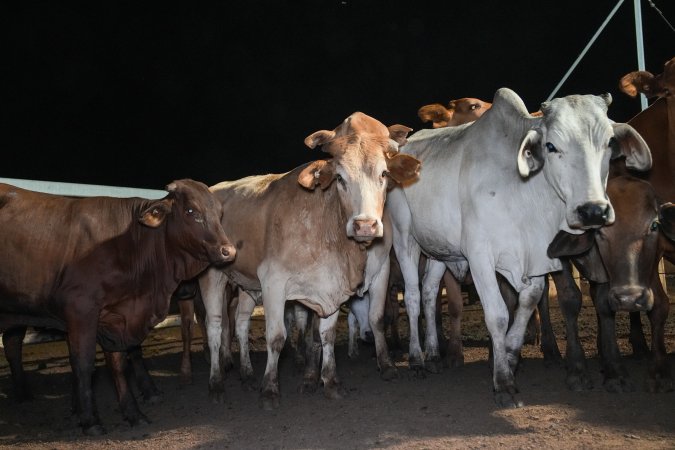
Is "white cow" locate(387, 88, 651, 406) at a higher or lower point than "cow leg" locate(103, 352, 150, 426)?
higher

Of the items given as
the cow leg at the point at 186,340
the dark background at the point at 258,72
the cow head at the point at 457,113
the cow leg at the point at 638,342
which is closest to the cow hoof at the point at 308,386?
the cow leg at the point at 186,340

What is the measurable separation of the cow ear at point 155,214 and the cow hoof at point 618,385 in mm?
3497

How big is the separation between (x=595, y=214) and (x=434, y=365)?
2.40 meters

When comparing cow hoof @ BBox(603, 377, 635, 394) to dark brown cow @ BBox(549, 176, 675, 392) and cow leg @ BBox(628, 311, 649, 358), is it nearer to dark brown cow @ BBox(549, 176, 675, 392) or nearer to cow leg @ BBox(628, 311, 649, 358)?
dark brown cow @ BBox(549, 176, 675, 392)

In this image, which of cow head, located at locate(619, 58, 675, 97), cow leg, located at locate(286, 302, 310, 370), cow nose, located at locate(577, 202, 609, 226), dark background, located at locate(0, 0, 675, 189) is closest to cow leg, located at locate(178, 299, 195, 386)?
cow leg, located at locate(286, 302, 310, 370)

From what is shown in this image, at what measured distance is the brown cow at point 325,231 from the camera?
5.58 m

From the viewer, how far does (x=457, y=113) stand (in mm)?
8750

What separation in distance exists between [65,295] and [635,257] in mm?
3985

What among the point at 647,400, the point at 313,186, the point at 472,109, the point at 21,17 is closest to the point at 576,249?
the point at 647,400

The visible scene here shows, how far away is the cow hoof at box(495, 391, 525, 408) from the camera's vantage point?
5.14 m

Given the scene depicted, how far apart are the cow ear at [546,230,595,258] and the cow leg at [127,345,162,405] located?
11.3 feet

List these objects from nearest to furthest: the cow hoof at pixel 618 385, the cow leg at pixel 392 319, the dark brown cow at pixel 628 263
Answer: the dark brown cow at pixel 628 263
the cow hoof at pixel 618 385
the cow leg at pixel 392 319

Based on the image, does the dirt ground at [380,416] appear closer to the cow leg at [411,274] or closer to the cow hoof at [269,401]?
the cow hoof at [269,401]

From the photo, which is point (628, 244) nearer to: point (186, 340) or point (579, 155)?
point (579, 155)
